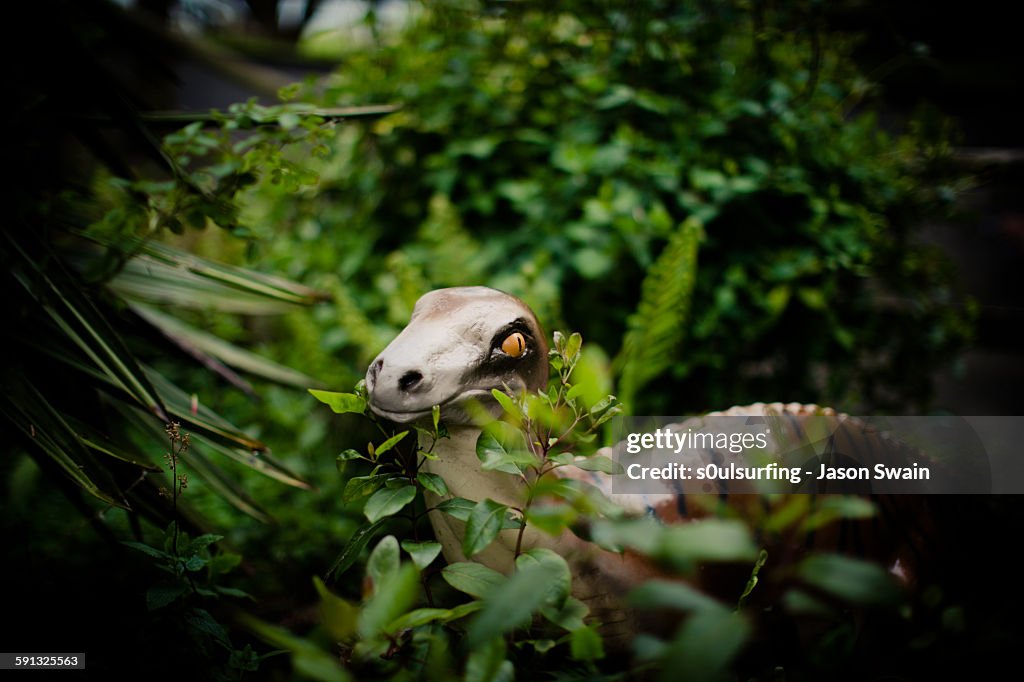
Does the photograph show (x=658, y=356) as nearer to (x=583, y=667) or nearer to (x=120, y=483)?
(x=583, y=667)

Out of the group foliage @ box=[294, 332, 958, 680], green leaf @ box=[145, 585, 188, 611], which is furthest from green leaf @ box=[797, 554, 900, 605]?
green leaf @ box=[145, 585, 188, 611]

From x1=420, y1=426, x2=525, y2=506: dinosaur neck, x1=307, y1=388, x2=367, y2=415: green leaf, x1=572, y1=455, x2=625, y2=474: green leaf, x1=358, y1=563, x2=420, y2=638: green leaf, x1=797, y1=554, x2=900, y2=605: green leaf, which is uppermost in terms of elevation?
x1=797, y1=554, x2=900, y2=605: green leaf

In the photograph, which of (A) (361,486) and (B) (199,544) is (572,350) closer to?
(A) (361,486)

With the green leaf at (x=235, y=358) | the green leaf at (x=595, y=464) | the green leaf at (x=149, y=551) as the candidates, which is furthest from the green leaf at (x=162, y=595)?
the green leaf at (x=235, y=358)

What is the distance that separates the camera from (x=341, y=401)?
800mm

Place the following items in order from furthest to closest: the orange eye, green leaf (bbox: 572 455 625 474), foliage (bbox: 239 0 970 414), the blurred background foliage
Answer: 1. foliage (bbox: 239 0 970 414)
2. the blurred background foliage
3. the orange eye
4. green leaf (bbox: 572 455 625 474)

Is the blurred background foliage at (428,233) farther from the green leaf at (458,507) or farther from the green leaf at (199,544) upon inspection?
the green leaf at (458,507)

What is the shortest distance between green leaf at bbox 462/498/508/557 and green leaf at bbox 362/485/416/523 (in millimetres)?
99

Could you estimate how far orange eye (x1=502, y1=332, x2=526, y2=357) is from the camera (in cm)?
89

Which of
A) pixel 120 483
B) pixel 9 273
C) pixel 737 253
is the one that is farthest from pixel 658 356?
pixel 9 273

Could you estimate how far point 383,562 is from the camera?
641 mm

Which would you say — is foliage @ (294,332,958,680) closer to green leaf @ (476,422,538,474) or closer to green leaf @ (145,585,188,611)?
green leaf @ (476,422,538,474)

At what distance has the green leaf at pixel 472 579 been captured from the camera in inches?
26.6

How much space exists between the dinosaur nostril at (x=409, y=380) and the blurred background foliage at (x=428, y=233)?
534 mm
